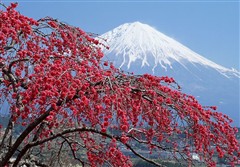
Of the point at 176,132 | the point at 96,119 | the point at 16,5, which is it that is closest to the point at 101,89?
the point at 96,119

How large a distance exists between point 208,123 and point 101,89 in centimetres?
188

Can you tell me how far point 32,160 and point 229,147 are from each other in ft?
13.7

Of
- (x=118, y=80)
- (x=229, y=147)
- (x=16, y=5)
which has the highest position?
(x=16, y=5)

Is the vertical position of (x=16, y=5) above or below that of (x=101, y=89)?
above

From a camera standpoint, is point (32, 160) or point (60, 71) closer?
point (60, 71)

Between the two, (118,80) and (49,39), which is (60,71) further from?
(49,39)

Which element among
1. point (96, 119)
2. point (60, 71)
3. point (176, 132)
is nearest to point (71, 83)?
point (60, 71)

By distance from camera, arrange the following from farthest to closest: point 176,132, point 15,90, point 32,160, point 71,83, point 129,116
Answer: point 32,160
point 15,90
point 176,132
point 129,116
point 71,83

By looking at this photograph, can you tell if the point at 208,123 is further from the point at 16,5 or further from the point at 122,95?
the point at 16,5

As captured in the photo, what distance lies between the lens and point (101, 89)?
18.8 feet

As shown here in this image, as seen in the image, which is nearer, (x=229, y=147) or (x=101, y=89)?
(x=101, y=89)

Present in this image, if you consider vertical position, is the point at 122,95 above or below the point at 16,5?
below

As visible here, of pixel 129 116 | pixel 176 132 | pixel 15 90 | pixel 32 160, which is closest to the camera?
pixel 129 116

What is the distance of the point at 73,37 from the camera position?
8.28 meters
